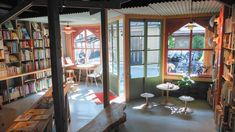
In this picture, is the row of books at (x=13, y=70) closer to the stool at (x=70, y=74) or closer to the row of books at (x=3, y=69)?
the row of books at (x=3, y=69)

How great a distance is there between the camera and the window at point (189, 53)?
5.91 meters

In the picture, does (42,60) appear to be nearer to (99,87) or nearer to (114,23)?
(99,87)

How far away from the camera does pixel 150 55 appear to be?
6.08 m

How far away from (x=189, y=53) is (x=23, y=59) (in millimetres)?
5351

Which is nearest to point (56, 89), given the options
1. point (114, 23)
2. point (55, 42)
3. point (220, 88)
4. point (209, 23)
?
point (55, 42)

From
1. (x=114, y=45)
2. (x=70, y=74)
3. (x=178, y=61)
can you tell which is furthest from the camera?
(x=70, y=74)

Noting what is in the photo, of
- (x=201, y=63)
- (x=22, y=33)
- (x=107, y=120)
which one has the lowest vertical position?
(x=107, y=120)

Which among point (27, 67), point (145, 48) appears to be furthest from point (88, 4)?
point (27, 67)

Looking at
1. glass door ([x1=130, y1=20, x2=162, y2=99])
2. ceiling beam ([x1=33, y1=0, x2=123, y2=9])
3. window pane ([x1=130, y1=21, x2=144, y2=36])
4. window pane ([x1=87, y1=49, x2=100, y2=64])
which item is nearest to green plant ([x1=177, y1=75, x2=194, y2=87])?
glass door ([x1=130, y1=20, x2=162, y2=99])

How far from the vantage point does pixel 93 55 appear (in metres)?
8.77

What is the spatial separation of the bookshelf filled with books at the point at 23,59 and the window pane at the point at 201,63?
5.13m

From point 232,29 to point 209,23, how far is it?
228 cm

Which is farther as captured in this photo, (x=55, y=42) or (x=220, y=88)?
(x=220, y=88)

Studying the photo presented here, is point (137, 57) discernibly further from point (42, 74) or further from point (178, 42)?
point (42, 74)
